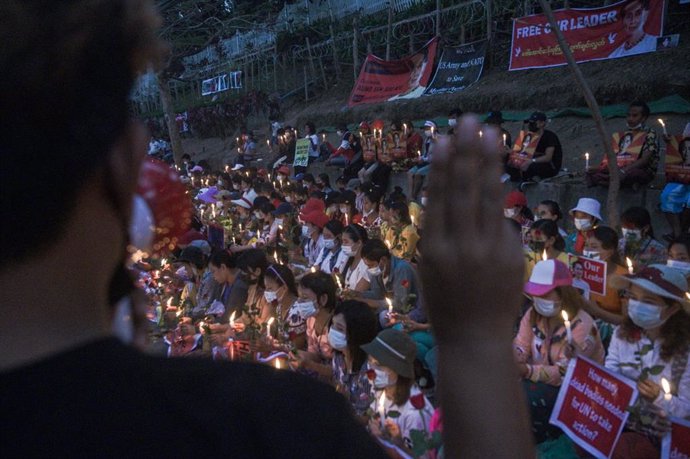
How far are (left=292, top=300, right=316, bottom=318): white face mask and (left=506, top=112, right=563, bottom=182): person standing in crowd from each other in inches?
212

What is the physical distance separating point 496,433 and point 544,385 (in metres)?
3.32

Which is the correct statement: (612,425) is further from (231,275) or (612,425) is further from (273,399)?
(231,275)

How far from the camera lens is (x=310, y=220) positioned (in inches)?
313

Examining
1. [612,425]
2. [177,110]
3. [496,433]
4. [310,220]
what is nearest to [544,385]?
[612,425]

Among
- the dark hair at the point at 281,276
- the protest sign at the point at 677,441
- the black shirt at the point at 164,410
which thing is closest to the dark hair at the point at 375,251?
the dark hair at the point at 281,276

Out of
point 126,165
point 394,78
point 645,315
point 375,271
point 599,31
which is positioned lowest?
point 375,271

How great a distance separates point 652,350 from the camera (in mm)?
3576

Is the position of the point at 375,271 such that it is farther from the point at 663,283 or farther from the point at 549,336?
the point at 663,283

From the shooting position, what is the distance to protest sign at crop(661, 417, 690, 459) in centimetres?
282

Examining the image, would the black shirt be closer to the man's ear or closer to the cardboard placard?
the man's ear

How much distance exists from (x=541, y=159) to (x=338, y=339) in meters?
6.02

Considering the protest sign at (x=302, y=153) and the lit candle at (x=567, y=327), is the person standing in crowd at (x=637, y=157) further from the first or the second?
the protest sign at (x=302, y=153)

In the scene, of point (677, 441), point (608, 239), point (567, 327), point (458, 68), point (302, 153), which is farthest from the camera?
point (458, 68)

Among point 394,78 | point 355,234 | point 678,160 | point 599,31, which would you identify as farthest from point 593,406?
point 394,78
